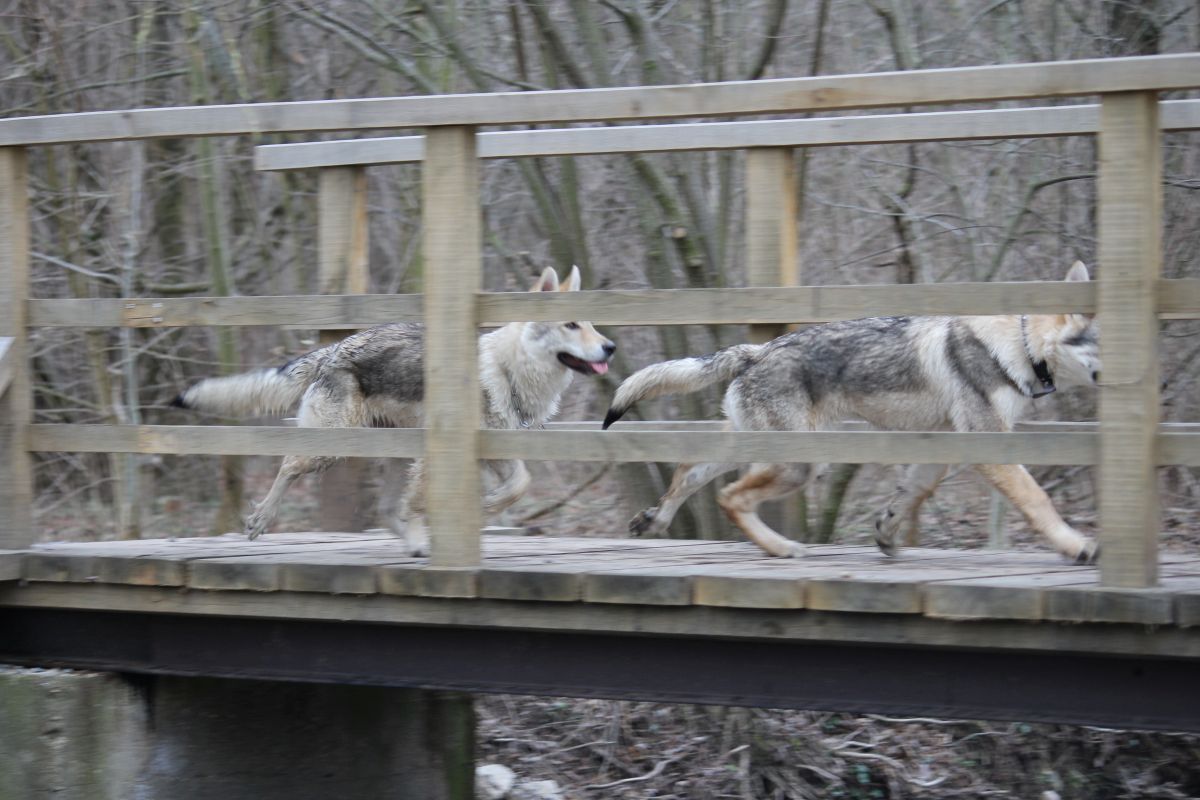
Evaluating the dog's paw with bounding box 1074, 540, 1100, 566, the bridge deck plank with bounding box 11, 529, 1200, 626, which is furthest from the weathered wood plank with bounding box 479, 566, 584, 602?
the dog's paw with bounding box 1074, 540, 1100, 566

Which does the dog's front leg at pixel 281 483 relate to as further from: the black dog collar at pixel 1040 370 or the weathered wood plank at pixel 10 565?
the black dog collar at pixel 1040 370

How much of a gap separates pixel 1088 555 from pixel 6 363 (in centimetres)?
430

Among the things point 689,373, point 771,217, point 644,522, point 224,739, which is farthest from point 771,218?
point 224,739

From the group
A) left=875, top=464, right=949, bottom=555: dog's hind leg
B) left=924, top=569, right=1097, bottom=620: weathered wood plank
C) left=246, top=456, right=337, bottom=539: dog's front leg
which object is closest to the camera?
left=924, top=569, right=1097, bottom=620: weathered wood plank

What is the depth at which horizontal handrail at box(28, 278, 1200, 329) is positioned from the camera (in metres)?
3.98

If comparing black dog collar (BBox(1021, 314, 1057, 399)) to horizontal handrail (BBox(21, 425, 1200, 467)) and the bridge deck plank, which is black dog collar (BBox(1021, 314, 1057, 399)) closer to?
the bridge deck plank

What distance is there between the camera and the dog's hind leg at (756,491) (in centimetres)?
549

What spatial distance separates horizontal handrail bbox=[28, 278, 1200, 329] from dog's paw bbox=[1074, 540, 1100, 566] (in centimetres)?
108

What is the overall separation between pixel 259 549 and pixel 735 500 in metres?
2.11

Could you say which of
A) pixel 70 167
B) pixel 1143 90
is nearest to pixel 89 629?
pixel 1143 90

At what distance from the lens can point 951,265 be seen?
9867 millimetres

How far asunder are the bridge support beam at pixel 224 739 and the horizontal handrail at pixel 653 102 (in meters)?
2.24

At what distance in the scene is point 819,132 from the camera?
5.90m

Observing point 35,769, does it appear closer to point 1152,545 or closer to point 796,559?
point 796,559
